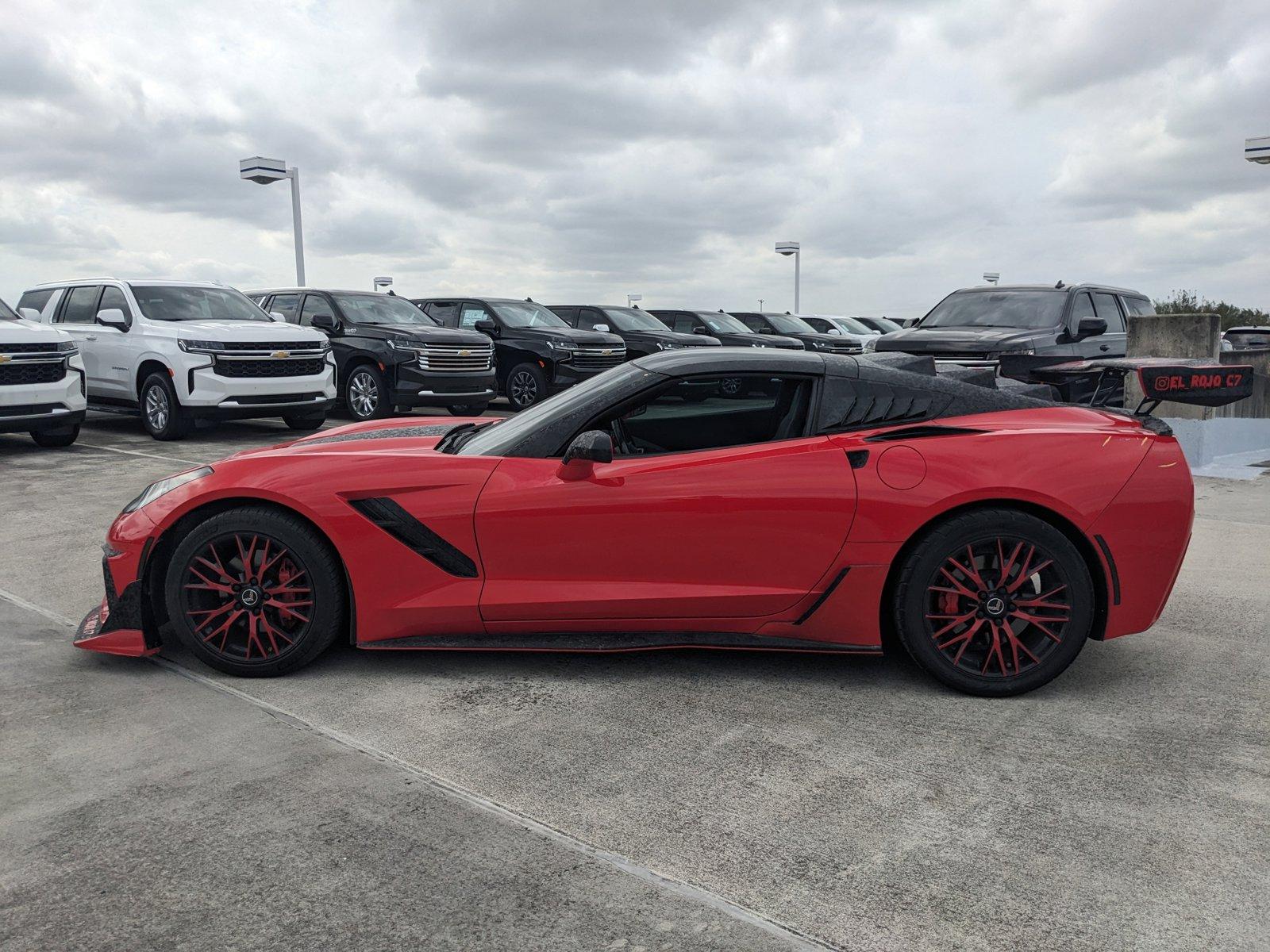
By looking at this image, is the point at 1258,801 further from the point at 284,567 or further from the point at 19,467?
the point at 19,467

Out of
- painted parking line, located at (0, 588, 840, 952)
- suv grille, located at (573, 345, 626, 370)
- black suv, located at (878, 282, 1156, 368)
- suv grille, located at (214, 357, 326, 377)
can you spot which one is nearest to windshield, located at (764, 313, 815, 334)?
suv grille, located at (573, 345, 626, 370)

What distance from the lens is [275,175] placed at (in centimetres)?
2264

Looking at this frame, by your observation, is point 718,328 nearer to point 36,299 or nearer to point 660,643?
point 36,299

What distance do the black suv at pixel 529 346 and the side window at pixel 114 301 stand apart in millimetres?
4688

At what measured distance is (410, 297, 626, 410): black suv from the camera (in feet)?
53.6

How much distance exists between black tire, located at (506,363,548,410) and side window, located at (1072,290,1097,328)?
776 centimetres

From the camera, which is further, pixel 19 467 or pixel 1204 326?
pixel 1204 326

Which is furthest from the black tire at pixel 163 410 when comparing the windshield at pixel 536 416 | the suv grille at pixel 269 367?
the windshield at pixel 536 416

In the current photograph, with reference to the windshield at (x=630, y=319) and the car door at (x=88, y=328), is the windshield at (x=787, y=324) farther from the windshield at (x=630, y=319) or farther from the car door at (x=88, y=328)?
the car door at (x=88, y=328)

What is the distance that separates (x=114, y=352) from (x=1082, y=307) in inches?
450

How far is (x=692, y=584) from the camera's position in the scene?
12.8ft

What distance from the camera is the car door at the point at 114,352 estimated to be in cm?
1265

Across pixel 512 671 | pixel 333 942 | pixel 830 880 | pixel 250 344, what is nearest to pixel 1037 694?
pixel 830 880

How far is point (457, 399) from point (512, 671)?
10.8 meters
